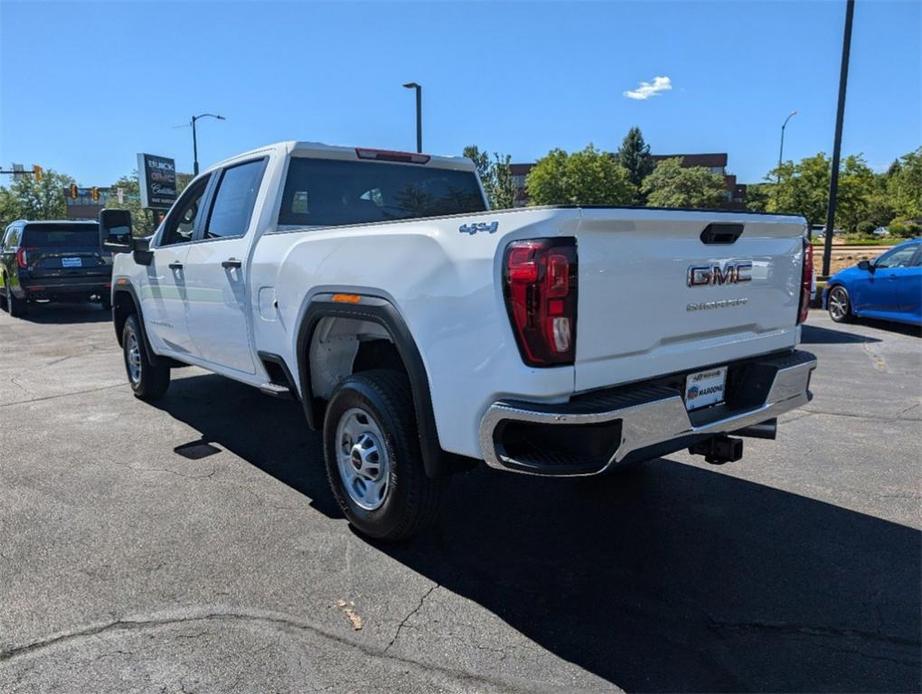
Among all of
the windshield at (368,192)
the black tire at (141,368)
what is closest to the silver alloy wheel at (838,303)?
the windshield at (368,192)

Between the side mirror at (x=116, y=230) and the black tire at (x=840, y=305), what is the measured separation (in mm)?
11000

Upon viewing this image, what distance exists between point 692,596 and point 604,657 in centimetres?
65

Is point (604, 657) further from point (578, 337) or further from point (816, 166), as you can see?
point (816, 166)

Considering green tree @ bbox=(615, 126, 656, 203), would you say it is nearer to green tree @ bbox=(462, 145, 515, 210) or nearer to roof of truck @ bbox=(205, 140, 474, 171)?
green tree @ bbox=(462, 145, 515, 210)

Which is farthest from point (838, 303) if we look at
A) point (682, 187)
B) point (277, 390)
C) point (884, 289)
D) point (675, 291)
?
point (682, 187)

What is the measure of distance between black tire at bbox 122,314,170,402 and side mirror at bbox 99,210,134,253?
2.68ft

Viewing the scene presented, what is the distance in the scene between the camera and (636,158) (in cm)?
8962

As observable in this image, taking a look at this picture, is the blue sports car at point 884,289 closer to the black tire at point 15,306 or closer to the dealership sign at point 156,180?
the black tire at point 15,306

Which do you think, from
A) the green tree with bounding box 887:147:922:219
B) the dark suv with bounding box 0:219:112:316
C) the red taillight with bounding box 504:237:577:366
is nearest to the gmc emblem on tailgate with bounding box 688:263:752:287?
the red taillight with bounding box 504:237:577:366

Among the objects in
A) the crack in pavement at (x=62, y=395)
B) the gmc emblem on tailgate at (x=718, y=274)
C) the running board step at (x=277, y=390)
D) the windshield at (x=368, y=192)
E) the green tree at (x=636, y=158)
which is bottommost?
the crack in pavement at (x=62, y=395)

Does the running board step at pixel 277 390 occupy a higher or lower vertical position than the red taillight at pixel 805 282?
lower

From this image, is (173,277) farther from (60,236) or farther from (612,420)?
(60,236)

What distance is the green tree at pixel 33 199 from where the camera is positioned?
56.7 meters

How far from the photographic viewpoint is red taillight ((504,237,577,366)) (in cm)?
258
